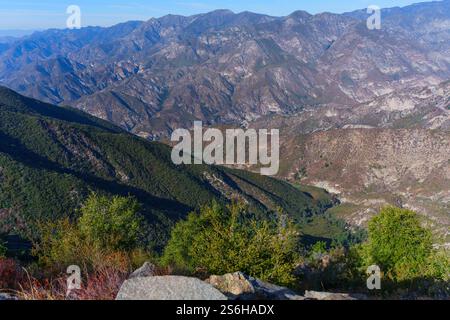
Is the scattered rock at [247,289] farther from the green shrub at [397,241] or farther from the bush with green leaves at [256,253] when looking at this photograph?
the green shrub at [397,241]

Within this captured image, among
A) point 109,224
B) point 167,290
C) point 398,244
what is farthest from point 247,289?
point 398,244

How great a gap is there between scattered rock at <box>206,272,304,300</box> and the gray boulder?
345cm

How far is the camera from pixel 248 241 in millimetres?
30219

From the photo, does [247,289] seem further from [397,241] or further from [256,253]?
[397,241]

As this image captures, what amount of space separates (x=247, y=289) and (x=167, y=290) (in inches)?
210

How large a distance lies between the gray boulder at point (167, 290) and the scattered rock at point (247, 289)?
3.45m

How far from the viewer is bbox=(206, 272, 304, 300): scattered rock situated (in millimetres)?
15016

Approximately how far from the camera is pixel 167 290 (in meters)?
11.1

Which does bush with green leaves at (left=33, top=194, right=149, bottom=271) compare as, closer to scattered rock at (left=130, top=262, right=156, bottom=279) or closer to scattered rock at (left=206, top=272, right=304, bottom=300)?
scattered rock at (left=130, top=262, right=156, bottom=279)

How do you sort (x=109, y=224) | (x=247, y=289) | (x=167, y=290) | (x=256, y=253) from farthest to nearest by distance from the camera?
(x=109, y=224)
(x=256, y=253)
(x=247, y=289)
(x=167, y=290)

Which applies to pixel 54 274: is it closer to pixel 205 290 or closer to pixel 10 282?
pixel 10 282

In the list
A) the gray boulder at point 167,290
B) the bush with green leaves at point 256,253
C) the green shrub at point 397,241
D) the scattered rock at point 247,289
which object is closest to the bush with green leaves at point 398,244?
the green shrub at point 397,241

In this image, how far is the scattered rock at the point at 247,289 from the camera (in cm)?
1502
